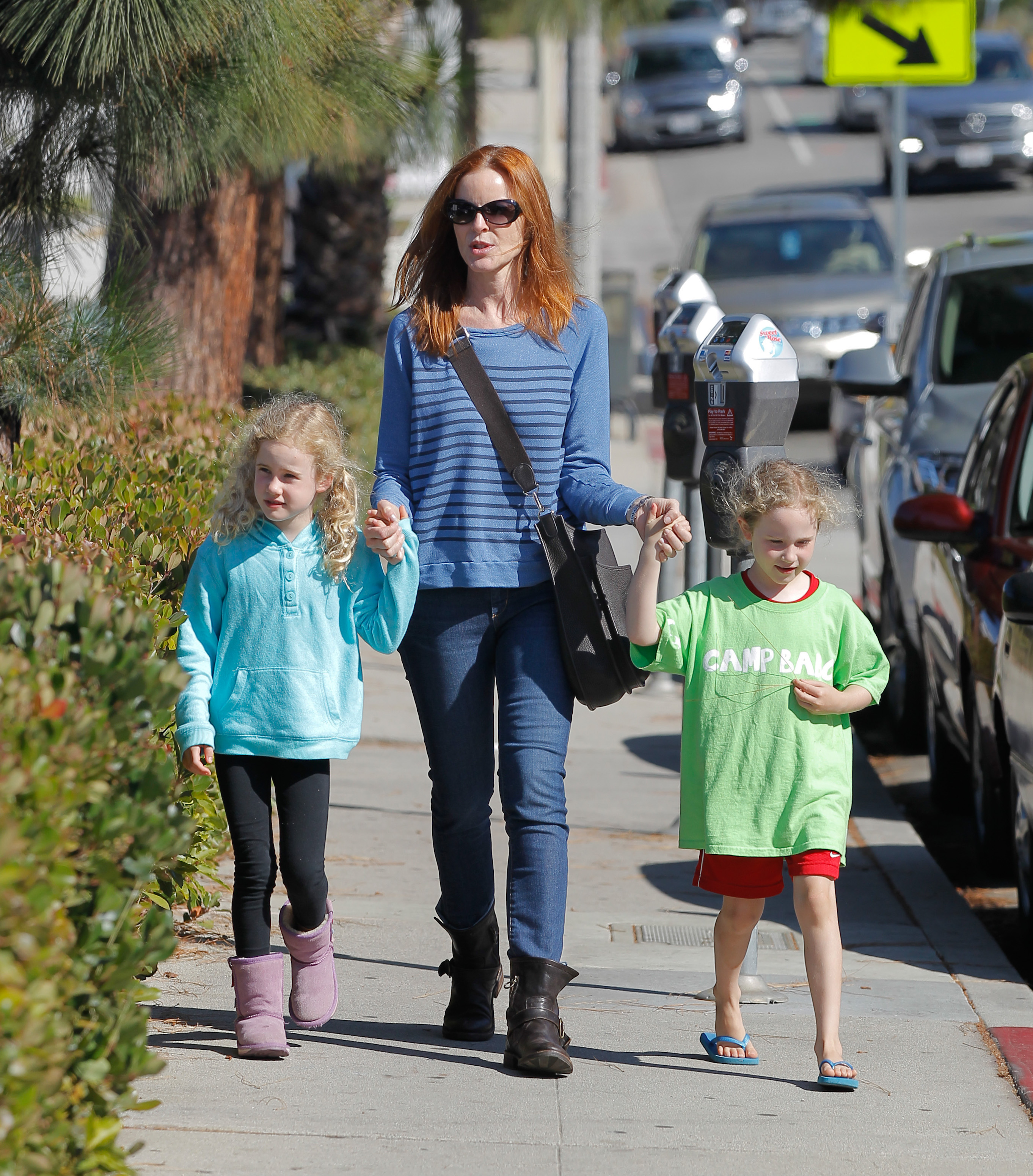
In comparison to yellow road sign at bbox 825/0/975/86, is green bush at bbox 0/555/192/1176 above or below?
below

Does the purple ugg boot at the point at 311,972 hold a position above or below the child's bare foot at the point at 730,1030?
above

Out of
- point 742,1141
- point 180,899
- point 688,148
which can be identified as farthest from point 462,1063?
point 688,148

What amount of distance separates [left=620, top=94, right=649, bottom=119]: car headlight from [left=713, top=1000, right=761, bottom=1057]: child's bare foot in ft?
103

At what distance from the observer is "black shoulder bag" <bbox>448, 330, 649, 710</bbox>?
386cm

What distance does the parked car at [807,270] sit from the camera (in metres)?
15.0

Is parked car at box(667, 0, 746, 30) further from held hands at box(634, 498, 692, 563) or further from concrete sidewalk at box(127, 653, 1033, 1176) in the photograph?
held hands at box(634, 498, 692, 563)

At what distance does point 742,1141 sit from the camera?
356 centimetres

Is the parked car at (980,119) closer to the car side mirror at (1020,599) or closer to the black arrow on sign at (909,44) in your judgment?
the black arrow on sign at (909,44)

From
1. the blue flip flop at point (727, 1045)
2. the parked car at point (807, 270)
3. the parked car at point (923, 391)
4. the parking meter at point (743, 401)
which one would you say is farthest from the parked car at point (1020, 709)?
the parked car at point (807, 270)

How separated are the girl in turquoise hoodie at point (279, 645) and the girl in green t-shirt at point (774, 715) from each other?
0.60 m

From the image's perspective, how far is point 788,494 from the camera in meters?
3.81

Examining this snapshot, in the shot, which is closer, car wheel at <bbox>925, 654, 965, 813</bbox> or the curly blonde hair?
the curly blonde hair

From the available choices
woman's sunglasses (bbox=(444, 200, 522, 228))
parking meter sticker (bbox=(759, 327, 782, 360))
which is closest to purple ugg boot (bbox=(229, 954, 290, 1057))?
woman's sunglasses (bbox=(444, 200, 522, 228))

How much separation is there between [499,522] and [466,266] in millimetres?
625
